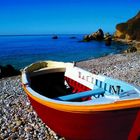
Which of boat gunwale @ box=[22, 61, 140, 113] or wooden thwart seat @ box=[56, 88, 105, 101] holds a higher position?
boat gunwale @ box=[22, 61, 140, 113]

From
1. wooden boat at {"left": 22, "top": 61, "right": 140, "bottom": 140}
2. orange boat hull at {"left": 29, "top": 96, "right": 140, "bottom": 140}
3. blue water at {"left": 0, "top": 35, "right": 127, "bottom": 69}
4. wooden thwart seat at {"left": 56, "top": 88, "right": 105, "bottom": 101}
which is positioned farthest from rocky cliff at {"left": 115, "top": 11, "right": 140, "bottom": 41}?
orange boat hull at {"left": 29, "top": 96, "right": 140, "bottom": 140}

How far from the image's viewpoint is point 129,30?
99.2 meters

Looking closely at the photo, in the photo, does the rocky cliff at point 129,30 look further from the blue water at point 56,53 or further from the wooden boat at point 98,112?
the wooden boat at point 98,112

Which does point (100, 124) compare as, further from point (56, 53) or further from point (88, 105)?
point (56, 53)

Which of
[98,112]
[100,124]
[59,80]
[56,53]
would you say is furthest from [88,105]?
[56,53]

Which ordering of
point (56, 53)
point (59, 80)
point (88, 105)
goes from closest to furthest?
point (88, 105) → point (59, 80) → point (56, 53)

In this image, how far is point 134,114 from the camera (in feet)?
21.2

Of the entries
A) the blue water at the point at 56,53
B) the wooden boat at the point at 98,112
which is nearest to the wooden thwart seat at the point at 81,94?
the wooden boat at the point at 98,112

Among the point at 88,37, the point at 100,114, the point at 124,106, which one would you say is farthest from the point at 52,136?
the point at 88,37

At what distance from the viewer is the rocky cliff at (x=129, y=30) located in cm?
9519

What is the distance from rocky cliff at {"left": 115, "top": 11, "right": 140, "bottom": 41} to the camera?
95.2 meters

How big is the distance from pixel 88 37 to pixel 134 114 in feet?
357

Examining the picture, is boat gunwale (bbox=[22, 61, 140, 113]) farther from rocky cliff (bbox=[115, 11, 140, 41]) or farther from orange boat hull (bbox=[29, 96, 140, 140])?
rocky cliff (bbox=[115, 11, 140, 41])

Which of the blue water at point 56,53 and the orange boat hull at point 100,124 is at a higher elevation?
the orange boat hull at point 100,124
